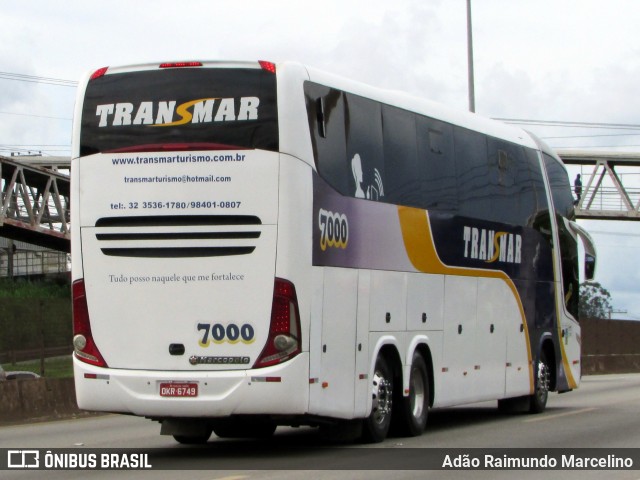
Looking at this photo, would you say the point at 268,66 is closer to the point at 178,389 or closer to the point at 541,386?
the point at 178,389

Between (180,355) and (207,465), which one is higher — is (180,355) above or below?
above

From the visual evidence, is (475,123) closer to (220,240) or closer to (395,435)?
(395,435)

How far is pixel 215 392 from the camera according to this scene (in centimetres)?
1336

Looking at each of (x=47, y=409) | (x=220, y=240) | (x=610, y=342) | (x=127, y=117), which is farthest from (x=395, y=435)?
(x=610, y=342)

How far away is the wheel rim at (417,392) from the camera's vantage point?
1667 cm

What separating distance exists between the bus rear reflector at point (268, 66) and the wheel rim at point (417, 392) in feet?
16.0

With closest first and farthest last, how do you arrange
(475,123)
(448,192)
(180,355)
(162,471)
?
(162,471) < (180,355) < (448,192) < (475,123)

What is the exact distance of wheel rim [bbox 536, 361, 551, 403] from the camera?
21609 mm

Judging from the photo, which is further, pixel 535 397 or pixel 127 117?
pixel 535 397

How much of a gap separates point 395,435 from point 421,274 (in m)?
2.10

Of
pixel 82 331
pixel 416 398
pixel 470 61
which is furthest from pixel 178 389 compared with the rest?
pixel 470 61

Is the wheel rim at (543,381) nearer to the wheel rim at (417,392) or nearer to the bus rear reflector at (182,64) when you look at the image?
the wheel rim at (417,392)

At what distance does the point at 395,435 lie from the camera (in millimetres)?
16562

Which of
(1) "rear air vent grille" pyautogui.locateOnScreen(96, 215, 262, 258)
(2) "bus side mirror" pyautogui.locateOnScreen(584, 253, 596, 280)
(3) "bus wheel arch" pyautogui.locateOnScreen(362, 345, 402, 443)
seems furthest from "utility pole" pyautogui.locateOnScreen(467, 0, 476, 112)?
(1) "rear air vent grille" pyautogui.locateOnScreen(96, 215, 262, 258)
